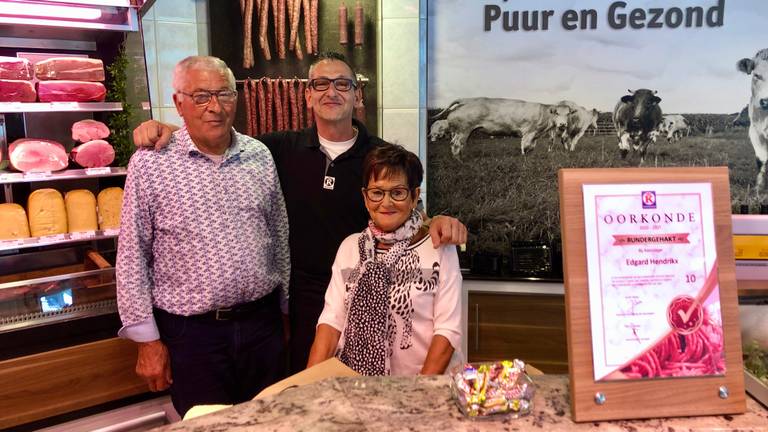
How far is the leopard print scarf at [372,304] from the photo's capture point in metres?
2.01

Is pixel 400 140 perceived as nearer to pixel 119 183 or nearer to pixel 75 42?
pixel 119 183

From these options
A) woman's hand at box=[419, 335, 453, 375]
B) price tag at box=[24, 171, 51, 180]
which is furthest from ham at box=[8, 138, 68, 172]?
woman's hand at box=[419, 335, 453, 375]

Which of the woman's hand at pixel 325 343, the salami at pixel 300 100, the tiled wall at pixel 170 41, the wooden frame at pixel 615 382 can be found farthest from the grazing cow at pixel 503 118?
the wooden frame at pixel 615 382

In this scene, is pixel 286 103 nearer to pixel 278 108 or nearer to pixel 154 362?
pixel 278 108

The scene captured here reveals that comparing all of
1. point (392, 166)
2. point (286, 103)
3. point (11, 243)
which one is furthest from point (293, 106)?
point (392, 166)

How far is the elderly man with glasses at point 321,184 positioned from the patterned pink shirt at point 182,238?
27cm

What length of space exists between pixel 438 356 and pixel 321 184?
1.10m

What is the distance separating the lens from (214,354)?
101 inches

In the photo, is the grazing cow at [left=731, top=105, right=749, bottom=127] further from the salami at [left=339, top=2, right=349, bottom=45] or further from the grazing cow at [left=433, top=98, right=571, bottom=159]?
the salami at [left=339, top=2, right=349, bottom=45]

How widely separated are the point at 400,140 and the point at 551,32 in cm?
133

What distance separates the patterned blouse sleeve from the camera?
6.64ft

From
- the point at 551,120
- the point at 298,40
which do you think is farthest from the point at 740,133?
the point at 298,40

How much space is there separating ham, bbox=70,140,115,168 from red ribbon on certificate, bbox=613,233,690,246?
3.00 m

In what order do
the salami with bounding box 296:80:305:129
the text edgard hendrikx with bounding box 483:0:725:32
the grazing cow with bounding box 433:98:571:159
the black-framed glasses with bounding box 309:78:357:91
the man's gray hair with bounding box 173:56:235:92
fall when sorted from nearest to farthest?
the man's gray hair with bounding box 173:56:235:92
the black-framed glasses with bounding box 309:78:357:91
the text edgard hendrikx with bounding box 483:0:725:32
the salami with bounding box 296:80:305:129
the grazing cow with bounding box 433:98:571:159
